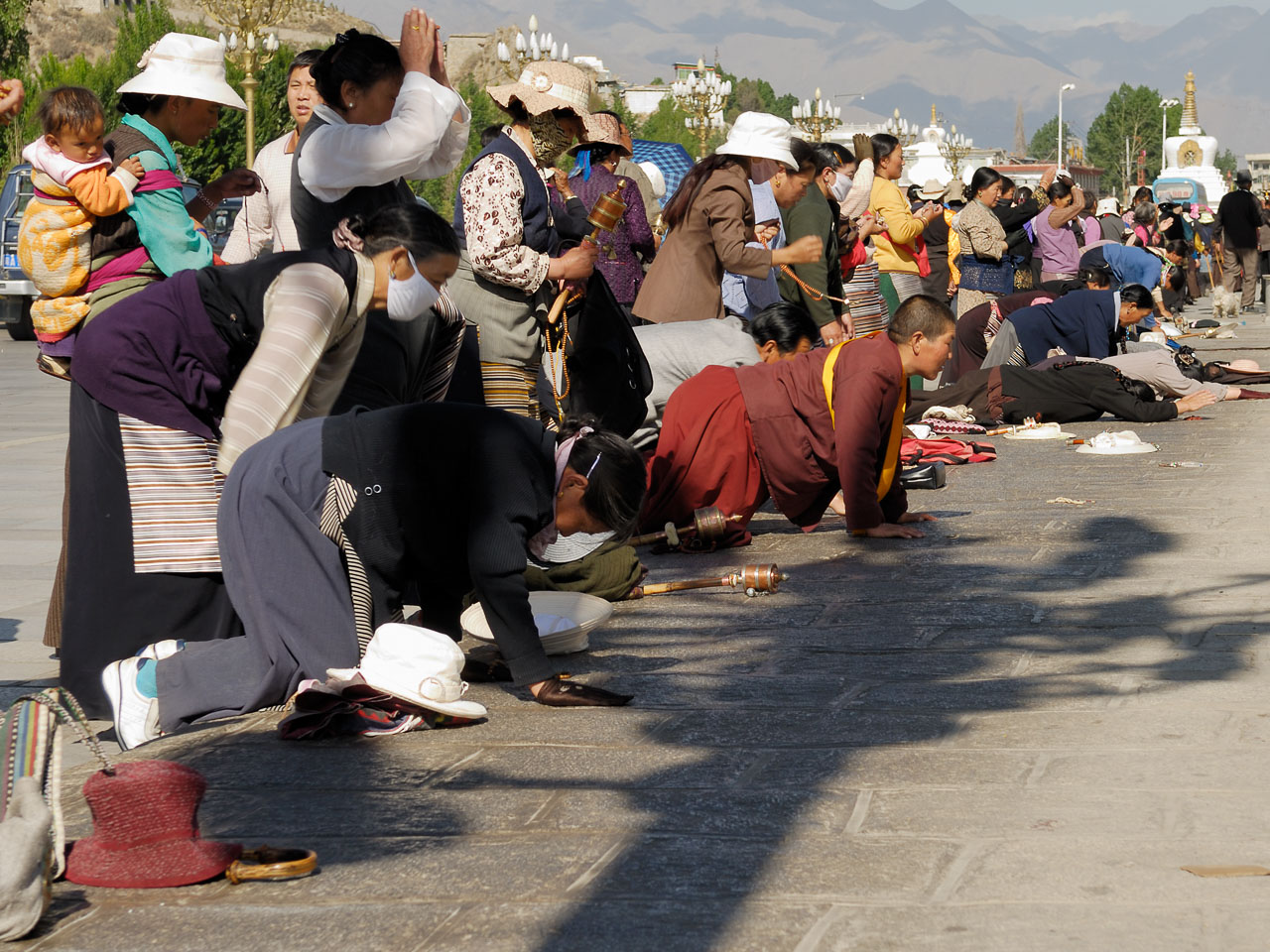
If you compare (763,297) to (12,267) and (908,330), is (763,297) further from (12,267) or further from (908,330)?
(12,267)

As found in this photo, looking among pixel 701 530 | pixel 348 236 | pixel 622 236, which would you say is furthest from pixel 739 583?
pixel 622 236

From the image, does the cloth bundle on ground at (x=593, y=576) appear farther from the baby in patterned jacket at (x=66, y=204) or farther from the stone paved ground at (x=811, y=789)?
the baby in patterned jacket at (x=66, y=204)

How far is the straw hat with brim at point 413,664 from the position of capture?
3.63 meters

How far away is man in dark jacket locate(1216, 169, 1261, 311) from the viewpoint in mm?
19688

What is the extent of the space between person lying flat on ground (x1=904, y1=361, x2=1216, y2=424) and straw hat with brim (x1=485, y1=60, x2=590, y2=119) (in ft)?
15.7

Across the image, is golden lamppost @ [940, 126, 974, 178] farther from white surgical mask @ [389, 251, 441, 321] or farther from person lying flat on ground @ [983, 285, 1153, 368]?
white surgical mask @ [389, 251, 441, 321]

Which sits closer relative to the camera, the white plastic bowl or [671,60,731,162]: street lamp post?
the white plastic bowl

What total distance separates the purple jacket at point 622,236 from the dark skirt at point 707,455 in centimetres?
123

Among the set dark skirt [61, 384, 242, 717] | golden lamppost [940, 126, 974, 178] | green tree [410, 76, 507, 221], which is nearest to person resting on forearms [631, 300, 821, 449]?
dark skirt [61, 384, 242, 717]

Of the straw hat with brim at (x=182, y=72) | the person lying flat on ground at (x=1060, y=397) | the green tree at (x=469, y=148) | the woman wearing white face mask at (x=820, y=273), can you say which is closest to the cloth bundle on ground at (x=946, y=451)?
the woman wearing white face mask at (x=820, y=273)

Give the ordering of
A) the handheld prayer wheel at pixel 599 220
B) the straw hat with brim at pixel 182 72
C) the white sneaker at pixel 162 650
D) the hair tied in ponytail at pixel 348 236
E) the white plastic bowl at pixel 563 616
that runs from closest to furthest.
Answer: the white sneaker at pixel 162 650, the hair tied in ponytail at pixel 348 236, the white plastic bowl at pixel 563 616, the straw hat with brim at pixel 182 72, the handheld prayer wheel at pixel 599 220

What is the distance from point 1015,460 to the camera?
8.59 m

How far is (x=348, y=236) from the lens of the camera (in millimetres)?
4273

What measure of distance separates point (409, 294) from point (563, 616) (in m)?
1.05
